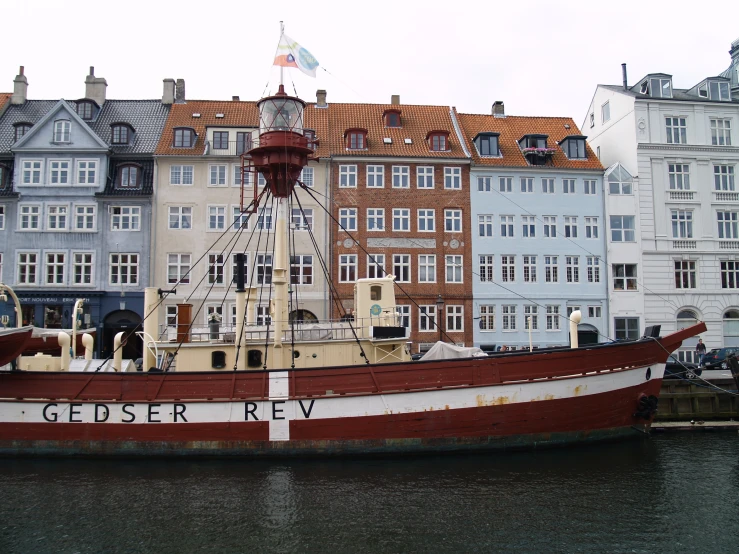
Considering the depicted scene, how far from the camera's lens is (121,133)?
39.2 metres

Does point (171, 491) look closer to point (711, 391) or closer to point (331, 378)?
point (331, 378)

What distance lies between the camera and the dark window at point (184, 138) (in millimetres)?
38219

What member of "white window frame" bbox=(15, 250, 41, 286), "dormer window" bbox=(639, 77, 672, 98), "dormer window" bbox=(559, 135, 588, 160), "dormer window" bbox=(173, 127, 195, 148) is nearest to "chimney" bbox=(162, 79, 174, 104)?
"dormer window" bbox=(173, 127, 195, 148)

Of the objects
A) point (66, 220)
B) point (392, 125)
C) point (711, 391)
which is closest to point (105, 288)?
point (66, 220)

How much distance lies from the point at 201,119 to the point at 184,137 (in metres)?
→ 2.67

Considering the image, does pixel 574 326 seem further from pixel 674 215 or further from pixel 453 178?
pixel 674 215

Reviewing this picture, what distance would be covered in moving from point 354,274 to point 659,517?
25525 millimetres

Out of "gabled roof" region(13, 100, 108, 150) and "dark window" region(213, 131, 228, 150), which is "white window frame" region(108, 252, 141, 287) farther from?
"dark window" region(213, 131, 228, 150)

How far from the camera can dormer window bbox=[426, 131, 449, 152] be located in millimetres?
39406

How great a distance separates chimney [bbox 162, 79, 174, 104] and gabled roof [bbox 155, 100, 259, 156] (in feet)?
3.99

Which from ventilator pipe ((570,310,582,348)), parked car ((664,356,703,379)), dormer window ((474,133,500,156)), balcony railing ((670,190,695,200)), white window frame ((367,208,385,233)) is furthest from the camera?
dormer window ((474,133,500,156))

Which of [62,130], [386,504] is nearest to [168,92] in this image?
[62,130]

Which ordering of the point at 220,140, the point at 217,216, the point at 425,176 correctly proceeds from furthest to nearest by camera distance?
1. the point at 425,176
2. the point at 220,140
3. the point at 217,216

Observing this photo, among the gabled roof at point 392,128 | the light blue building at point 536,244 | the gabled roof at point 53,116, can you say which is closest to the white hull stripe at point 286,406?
the light blue building at point 536,244
